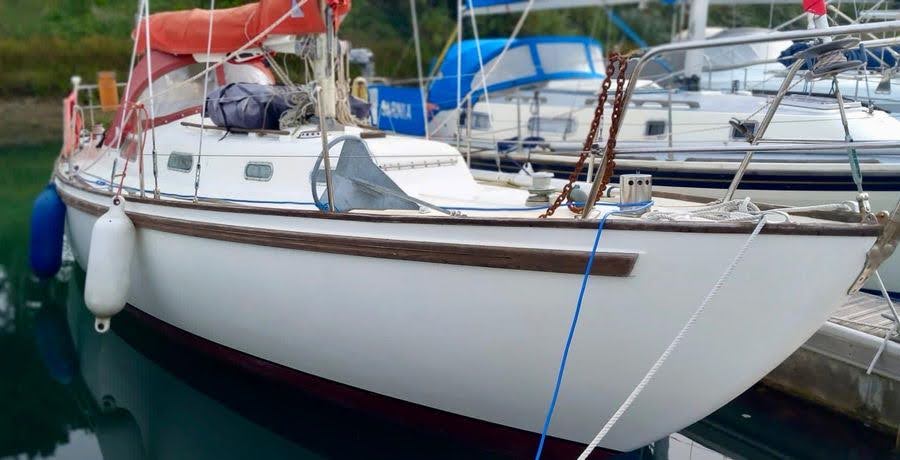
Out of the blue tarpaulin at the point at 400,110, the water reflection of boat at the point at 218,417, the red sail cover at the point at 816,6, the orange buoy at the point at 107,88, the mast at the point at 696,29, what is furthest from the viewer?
the blue tarpaulin at the point at 400,110

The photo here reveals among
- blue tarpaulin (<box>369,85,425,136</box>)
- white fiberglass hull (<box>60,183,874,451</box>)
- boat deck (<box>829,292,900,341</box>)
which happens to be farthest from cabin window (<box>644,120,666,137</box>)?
white fiberglass hull (<box>60,183,874,451</box>)

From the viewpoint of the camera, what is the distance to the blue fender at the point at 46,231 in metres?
9.23

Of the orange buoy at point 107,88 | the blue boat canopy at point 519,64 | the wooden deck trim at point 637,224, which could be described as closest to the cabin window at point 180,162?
the wooden deck trim at point 637,224

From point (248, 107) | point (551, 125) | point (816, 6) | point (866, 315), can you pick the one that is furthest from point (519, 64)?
point (816, 6)

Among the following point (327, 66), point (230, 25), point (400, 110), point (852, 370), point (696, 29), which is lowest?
point (852, 370)

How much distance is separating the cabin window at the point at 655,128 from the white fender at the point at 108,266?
20.6ft

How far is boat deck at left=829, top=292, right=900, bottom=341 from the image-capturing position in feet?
20.7

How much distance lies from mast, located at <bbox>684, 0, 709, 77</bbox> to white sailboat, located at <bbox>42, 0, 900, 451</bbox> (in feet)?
20.1

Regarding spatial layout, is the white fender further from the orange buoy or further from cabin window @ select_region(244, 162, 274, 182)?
the orange buoy

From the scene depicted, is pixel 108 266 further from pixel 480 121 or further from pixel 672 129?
pixel 480 121

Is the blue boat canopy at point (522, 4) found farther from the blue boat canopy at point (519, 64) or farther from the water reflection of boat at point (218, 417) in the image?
the water reflection of boat at point (218, 417)

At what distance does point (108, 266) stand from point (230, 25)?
240 cm

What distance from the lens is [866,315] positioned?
6.67 m

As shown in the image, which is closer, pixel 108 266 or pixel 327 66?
pixel 108 266
